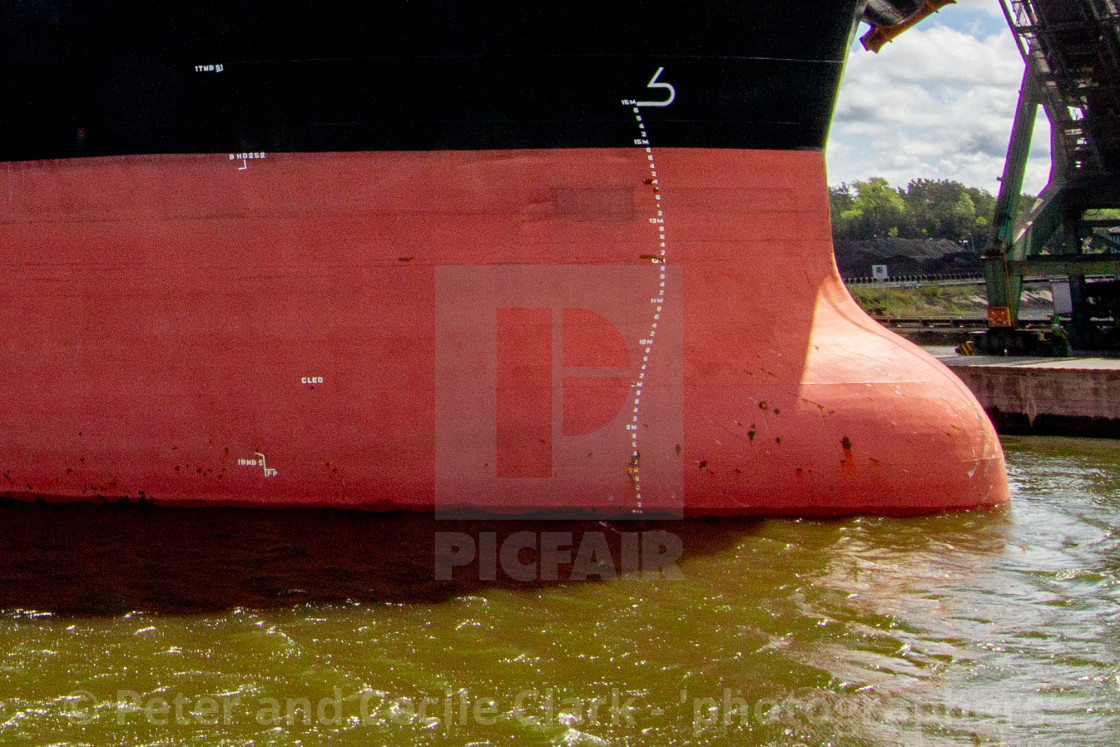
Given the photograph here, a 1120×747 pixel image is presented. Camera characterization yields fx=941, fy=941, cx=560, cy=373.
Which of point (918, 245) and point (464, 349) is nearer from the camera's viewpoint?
point (464, 349)

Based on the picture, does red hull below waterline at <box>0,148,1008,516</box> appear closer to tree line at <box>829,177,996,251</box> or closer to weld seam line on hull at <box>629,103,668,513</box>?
weld seam line on hull at <box>629,103,668,513</box>

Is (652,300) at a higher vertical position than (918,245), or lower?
lower

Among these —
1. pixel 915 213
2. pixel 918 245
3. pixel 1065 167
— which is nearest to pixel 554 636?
pixel 1065 167

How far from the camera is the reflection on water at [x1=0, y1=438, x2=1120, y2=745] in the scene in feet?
12.1

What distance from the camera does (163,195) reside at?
653 cm

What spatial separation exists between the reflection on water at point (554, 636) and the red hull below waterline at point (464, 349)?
32 centimetres

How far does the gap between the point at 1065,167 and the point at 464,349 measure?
53.7 feet

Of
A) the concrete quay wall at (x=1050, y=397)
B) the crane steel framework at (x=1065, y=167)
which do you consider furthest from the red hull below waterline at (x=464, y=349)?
the crane steel framework at (x=1065, y=167)

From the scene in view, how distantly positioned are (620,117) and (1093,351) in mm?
14533

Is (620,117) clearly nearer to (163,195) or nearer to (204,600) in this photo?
(163,195)

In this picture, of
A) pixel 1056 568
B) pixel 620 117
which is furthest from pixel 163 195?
pixel 1056 568

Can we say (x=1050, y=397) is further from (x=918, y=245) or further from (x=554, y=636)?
(x=918, y=245)

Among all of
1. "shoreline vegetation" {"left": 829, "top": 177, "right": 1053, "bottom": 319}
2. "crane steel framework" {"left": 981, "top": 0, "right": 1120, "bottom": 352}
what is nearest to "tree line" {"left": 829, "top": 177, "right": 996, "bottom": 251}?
"shoreline vegetation" {"left": 829, "top": 177, "right": 1053, "bottom": 319}

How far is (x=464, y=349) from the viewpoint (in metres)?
6.18
